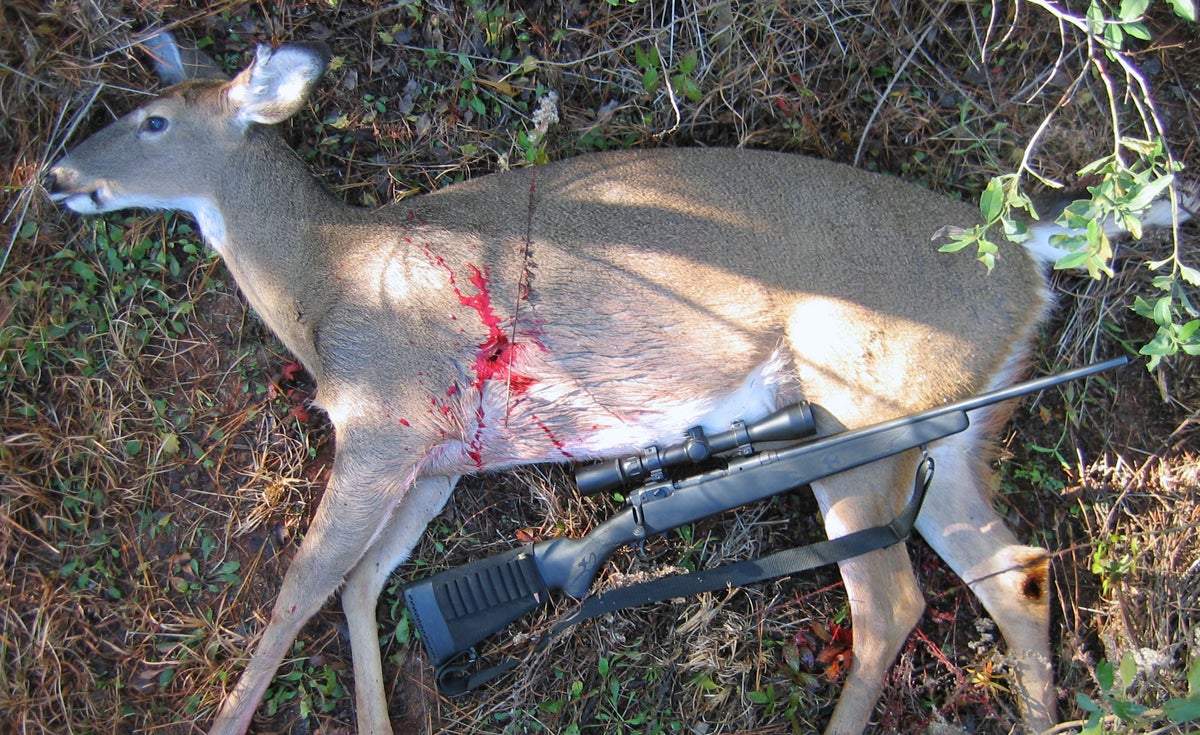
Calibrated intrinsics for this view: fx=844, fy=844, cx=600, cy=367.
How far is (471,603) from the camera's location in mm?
4109

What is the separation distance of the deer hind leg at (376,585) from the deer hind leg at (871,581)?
1.93 m

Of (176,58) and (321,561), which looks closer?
(321,561)

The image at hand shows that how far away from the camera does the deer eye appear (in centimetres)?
413

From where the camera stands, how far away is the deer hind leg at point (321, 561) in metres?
3.86

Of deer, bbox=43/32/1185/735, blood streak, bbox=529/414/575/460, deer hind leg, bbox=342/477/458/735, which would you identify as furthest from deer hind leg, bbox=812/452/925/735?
deer hind leg, bbox=342/477/458/735

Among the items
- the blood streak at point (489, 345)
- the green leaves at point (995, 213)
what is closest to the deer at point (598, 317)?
the blood streak at point (489, 345)

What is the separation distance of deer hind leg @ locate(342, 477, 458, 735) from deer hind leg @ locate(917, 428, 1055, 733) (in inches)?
95.8

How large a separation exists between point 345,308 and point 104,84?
6.07 ft

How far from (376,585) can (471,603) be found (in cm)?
52

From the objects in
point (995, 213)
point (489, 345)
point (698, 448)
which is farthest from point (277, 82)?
point (995, 213)

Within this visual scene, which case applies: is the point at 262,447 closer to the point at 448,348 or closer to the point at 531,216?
the point at 448,348

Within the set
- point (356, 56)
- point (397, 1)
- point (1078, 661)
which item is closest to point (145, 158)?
point (356, 56)

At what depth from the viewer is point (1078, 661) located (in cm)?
402

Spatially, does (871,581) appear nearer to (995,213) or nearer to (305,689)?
(995,213)
